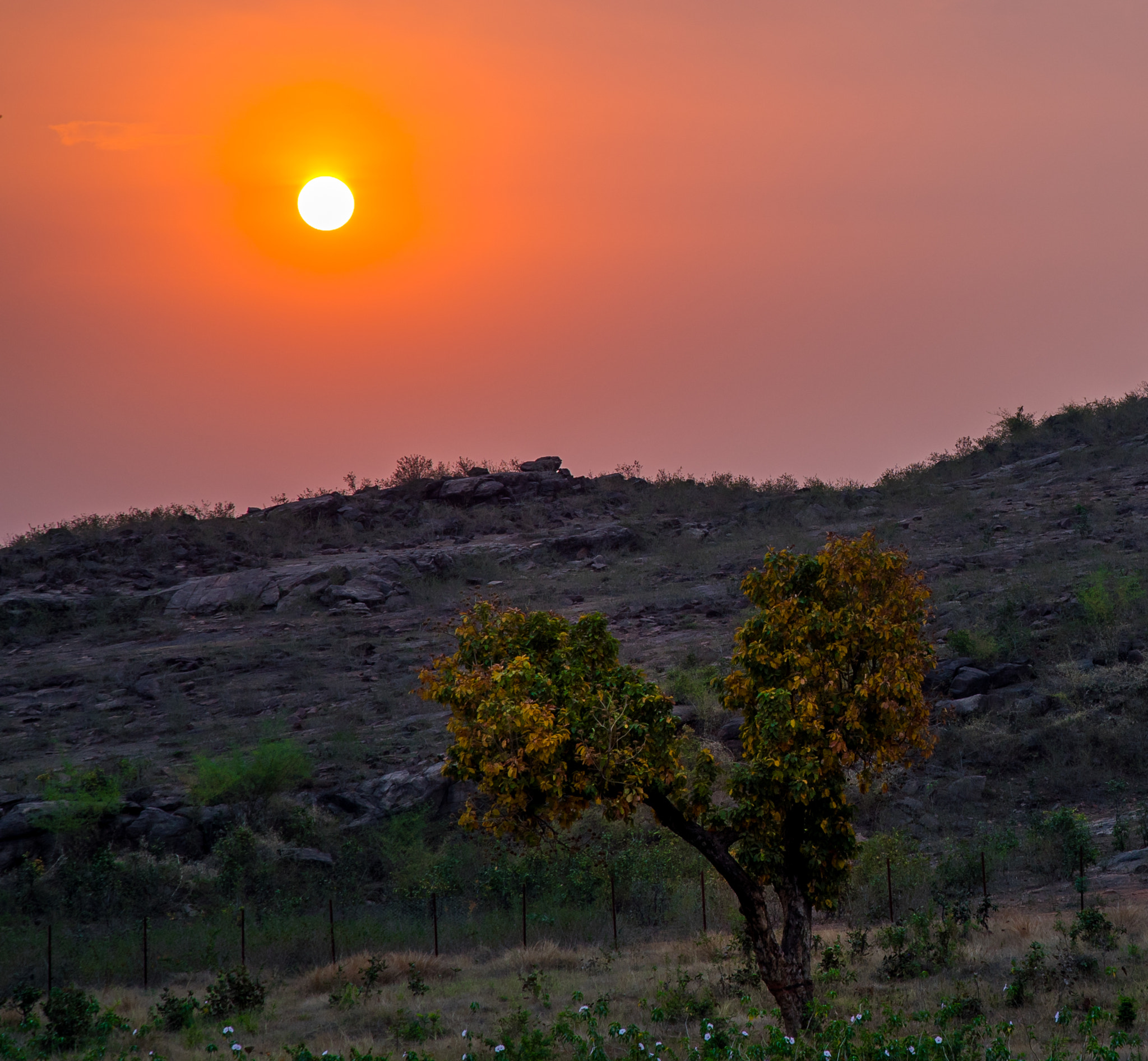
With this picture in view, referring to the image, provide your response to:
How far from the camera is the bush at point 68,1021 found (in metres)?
17.2

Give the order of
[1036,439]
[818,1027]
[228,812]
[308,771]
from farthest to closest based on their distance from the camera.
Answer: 1. [1036,439]
2. [308,771]
3. [228,812]
4. [818,1027]

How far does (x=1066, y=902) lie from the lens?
23.0 metres

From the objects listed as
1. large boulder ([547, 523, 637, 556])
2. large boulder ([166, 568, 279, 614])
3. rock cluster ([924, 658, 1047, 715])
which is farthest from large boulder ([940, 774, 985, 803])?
large boulder ([166, 568, 279, 614])

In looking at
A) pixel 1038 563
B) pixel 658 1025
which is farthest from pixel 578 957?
pixel 1038 563

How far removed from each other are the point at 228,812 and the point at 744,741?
19604mm

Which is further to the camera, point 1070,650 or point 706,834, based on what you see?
point 1070,650

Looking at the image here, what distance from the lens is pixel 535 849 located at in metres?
24.8

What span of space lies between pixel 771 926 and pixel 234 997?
10919 mm

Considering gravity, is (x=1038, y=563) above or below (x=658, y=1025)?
above

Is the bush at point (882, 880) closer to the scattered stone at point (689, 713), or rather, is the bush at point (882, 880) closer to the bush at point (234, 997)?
the scattered stone at point (689, 713)

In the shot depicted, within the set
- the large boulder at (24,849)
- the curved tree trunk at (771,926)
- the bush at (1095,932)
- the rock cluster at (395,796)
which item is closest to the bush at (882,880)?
the bush at (1095,932)

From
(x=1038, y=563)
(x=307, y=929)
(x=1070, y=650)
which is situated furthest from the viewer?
(x=1038, y=563)

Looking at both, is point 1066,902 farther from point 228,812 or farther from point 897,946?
point 228,812

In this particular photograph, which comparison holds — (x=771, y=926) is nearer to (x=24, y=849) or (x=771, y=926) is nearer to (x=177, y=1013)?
(x=177, y=1013)
